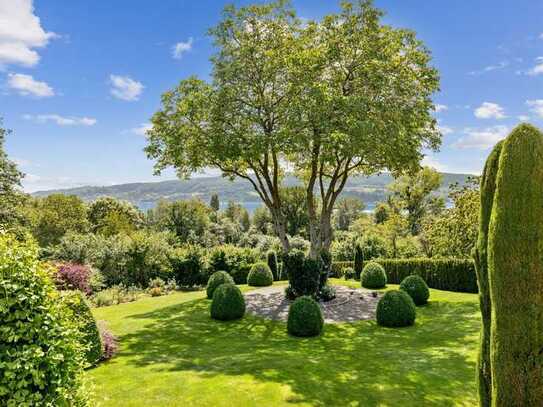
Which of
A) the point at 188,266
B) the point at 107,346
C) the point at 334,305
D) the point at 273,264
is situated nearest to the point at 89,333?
the point at 107,346

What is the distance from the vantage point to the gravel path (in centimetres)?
1680

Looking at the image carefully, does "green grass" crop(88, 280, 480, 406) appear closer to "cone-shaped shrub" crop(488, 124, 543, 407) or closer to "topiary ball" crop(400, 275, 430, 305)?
"topiary ball" crop(400, 275, 430, 305)

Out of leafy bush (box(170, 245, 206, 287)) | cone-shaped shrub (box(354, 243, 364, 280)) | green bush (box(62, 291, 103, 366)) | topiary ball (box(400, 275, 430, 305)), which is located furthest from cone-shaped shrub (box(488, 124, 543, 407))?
leafy bush (box(170, 245, 206, 287))

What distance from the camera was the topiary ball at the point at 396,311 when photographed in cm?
1480

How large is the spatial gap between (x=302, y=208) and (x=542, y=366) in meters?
52.1

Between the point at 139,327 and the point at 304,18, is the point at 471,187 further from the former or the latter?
the point at 139,327

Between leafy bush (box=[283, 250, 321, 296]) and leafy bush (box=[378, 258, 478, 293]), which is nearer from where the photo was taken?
leafy bush (box=[283, 250, 321, 296])

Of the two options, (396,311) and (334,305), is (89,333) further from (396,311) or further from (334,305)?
(334,305)

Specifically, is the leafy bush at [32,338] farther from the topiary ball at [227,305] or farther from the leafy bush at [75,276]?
the leafy bush at [75,276]

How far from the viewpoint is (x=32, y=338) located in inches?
170

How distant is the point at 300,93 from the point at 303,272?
8279 millimetres

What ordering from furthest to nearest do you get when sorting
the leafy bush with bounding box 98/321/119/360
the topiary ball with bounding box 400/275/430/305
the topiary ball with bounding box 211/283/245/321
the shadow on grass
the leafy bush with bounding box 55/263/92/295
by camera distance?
the topiary ball with bounding box 400/275/430/305 → the leafy bush with bounding box 55/263/92/295 → the topiary ball with bounding box 211/283/245/321 → the leafy bush with bounding box 98/321/119/360 → the shadow on grass

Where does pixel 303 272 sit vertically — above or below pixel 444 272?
above

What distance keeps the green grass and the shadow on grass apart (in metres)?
0.03
